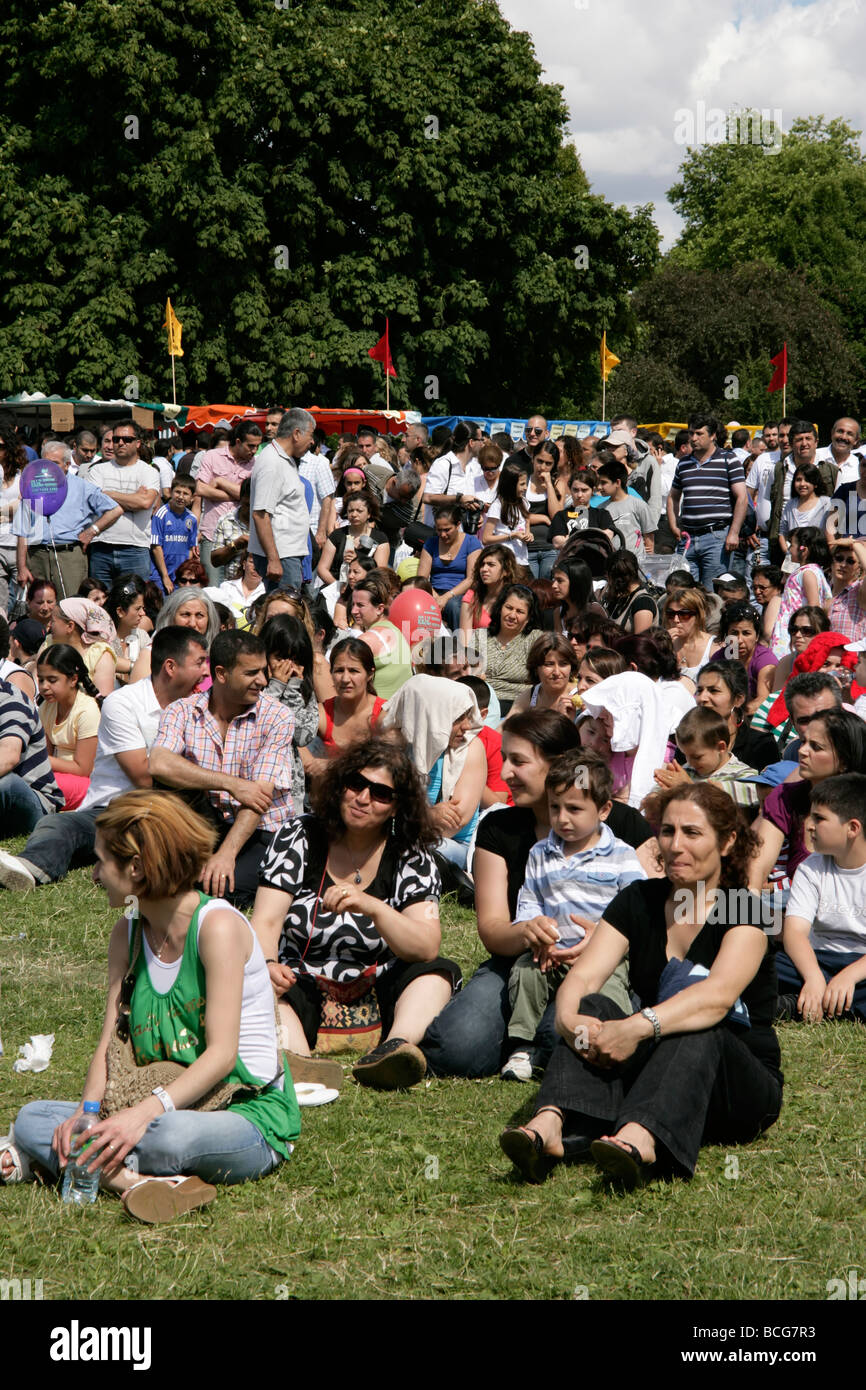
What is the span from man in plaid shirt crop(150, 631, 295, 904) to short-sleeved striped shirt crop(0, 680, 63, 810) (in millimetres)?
1526

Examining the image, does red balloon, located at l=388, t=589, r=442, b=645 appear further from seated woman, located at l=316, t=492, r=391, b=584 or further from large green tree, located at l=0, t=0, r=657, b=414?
large green tree, located at l=0, t=0, r=657, b=414

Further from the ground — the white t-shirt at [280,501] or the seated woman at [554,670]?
the white t-shirt at [280,501]

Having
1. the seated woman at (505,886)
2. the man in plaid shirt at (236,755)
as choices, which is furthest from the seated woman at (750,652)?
the seated woman at (505,886)

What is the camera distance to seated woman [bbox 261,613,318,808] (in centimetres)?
781

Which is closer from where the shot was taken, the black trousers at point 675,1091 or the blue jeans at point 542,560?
the black trousers at point 675,1091

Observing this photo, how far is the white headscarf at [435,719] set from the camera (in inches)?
287

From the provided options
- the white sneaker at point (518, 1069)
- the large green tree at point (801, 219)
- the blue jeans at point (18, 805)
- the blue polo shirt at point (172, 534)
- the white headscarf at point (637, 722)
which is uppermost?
the large green tree at point (801, 219)

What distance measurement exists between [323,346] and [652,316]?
69.5ft

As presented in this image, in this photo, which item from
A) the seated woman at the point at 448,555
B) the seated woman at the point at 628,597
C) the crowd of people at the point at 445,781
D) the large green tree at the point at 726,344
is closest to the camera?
the crowd of people at the point at 445,781

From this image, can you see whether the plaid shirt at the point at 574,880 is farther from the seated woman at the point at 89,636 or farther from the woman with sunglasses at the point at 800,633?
the seated woman at the point at 89,636

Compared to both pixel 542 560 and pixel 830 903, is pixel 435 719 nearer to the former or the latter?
pixel 830 903

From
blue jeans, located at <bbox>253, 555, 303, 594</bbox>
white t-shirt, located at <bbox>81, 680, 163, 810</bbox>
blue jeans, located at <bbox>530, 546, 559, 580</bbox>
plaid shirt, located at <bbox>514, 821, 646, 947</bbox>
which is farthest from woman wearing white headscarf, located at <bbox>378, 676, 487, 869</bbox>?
blue jeans, located at <bbox>530, 546, 559, 580</bbox>

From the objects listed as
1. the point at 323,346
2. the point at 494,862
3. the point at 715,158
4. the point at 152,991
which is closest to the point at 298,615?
the point at 494,862

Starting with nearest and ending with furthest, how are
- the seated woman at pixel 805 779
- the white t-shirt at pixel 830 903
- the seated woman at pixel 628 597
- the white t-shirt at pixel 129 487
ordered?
the white t-shirt at pixel 830 903
the seated woman at pixel 805 779
the seated woman at pixel 628 597
the white t-shirt at pixel 129 487
